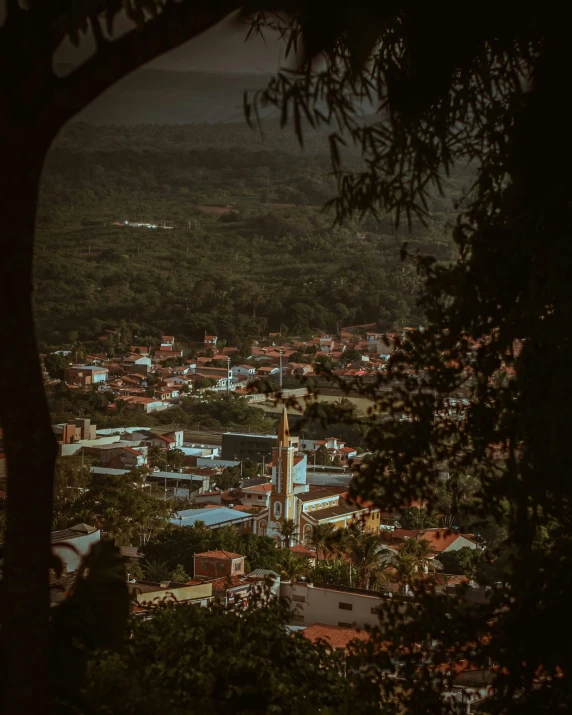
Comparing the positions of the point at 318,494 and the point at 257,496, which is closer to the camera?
the point at 318,494

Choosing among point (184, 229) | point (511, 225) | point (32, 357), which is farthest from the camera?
point (184, 229)

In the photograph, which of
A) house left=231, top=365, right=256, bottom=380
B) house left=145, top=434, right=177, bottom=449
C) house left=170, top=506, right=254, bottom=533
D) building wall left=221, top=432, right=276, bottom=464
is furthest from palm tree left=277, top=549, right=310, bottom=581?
house left=145, top=434, right=177, bottom=449

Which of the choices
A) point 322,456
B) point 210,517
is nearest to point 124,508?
point 210,517

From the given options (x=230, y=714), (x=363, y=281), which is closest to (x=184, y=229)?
(x=363, y=281)

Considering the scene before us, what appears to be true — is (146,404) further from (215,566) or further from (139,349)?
(215,566)

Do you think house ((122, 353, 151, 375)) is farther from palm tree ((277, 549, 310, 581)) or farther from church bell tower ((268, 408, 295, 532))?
palm tree ((277, 549, 310, 581))

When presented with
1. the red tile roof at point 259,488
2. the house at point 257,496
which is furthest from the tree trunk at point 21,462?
the red tile roof at point 259,488

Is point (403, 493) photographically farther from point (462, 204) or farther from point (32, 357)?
point (32, 357)

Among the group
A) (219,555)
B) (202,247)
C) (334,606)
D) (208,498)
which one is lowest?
(208,498)
